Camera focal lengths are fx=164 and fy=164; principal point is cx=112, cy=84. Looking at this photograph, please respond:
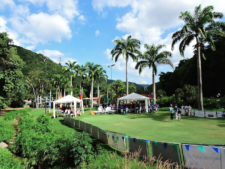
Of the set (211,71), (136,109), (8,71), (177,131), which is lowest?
(177,131)

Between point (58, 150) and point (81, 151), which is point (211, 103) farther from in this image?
point (58, 150)

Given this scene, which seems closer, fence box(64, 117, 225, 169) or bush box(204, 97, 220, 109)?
fence box(64, 117, 225, 169)

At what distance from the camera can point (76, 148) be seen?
21.7ft

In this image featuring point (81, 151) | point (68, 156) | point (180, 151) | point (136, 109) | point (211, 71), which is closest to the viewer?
point (180, 151)

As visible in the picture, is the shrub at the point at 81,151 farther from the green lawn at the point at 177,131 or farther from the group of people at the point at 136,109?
the group of people at the point at 136,109

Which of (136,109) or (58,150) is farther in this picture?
(136,109)

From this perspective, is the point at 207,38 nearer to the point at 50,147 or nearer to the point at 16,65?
the point at 50,147

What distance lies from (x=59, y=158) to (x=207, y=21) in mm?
23620

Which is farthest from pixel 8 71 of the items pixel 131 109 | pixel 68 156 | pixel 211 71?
pixel 211 71

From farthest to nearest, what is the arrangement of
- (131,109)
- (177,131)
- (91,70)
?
1. (91,70)
2. (131,109)
3. (177,131)

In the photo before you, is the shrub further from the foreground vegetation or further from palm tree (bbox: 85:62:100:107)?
palm tree (bbox: 85:62:100:107)

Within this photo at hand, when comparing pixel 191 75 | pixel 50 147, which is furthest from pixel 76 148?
pixel 191 75

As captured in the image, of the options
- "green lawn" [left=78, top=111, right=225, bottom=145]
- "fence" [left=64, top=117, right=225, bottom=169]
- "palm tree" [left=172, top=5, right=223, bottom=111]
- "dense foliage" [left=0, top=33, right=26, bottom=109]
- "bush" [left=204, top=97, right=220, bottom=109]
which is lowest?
"green lawn" [left=78, top=111, right=225, bottom=145]

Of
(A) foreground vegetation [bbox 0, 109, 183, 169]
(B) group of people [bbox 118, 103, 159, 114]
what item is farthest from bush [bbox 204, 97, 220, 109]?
(A) foreground vegetation [bbox 0, 109, 183, 169]
